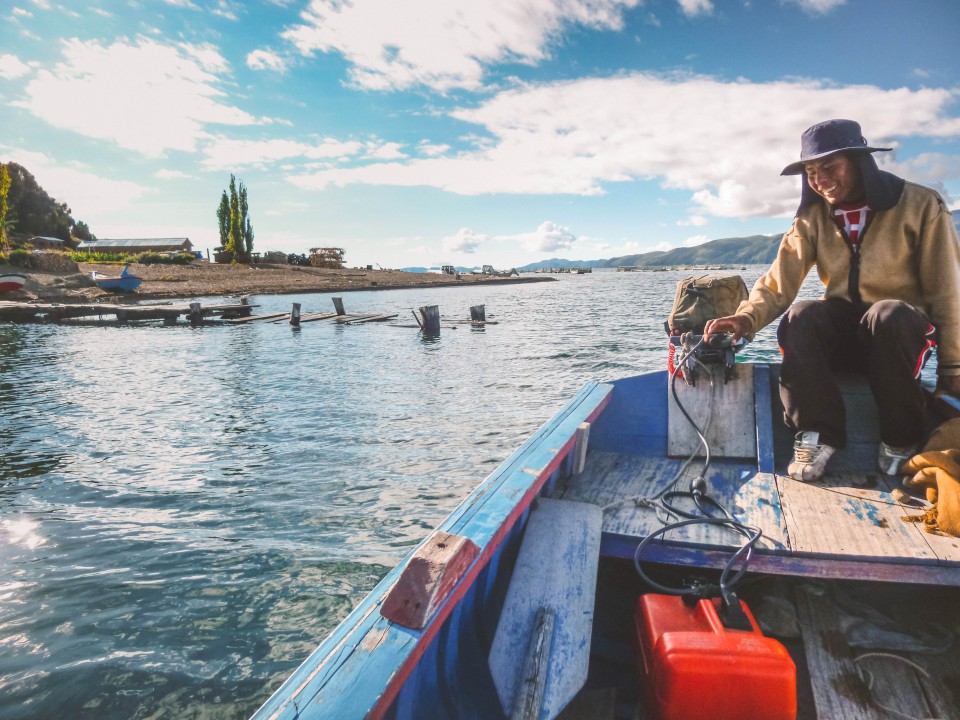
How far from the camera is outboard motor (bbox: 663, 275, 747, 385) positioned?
3617mm

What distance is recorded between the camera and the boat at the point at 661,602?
152 cm

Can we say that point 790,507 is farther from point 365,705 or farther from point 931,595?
point 365,705

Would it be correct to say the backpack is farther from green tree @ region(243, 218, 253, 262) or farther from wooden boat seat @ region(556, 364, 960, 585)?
green tree @ region(243, 218, 253, 262)

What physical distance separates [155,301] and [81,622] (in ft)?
133

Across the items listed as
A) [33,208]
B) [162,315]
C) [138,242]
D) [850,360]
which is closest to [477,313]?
[162,315]

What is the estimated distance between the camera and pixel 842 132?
9.53ft

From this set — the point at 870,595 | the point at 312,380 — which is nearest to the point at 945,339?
the point at 870,595

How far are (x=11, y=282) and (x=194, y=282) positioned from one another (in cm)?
1629

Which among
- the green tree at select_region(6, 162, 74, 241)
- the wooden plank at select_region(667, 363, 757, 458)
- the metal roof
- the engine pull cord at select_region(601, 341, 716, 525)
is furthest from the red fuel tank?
the metal roof

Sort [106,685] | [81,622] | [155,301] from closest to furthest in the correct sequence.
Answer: [106,685] < [81,622] < [155,301]

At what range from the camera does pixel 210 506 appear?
540 centimetres

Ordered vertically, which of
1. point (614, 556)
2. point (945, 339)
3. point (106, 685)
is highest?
point (945, 339)

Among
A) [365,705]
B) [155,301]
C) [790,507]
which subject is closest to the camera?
[365,705]

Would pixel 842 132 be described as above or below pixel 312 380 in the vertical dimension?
above
